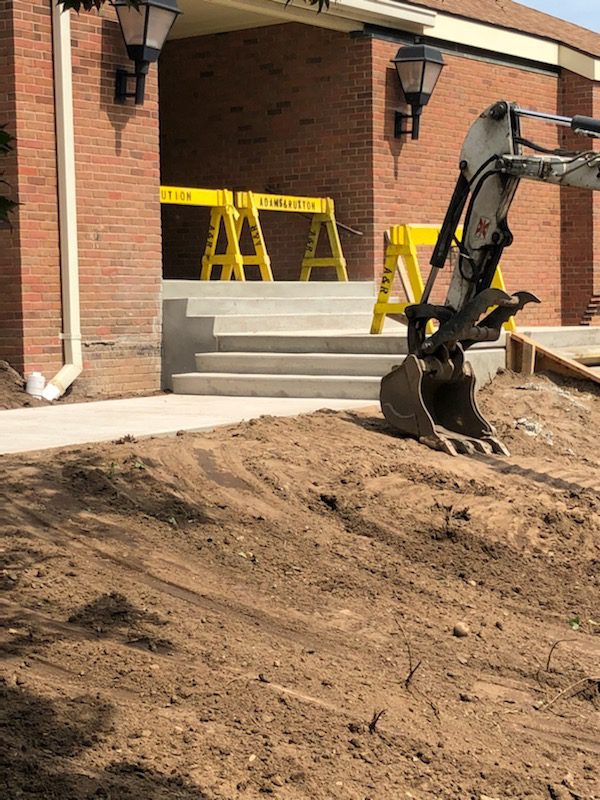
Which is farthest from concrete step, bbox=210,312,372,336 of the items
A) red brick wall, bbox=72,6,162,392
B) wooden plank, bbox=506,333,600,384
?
wooden plank, bbox=506,333,600,384

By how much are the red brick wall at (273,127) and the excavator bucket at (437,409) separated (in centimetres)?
571

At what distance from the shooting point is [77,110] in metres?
12.2

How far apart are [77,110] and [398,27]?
209 inches

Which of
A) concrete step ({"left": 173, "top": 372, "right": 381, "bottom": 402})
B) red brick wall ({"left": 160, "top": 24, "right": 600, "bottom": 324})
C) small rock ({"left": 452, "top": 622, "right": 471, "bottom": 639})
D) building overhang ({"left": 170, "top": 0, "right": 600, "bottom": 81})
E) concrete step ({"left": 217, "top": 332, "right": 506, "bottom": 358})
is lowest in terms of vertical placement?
small rock ({"left": 452, "top": 622, "right": 471, "bottom": 639})

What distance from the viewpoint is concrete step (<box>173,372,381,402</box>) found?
11297 mm

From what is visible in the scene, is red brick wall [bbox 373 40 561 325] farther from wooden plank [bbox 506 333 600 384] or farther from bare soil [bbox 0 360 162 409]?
bare soil [bbox 0 360 162 409]

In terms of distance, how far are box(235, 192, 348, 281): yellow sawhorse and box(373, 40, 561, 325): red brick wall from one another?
567mm

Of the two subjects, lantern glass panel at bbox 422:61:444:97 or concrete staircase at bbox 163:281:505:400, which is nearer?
concrete staircase at bbox 163:281:505:400

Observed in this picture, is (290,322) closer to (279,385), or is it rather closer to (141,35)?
(279,385)

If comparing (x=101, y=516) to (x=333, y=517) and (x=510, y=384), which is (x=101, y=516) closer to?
(x=333, y=517)

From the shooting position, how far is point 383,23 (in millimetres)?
15781

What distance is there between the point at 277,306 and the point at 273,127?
3.51 metres

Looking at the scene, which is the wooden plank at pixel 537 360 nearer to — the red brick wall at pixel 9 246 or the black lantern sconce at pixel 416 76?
the black lantern sconce at pixel 416 76

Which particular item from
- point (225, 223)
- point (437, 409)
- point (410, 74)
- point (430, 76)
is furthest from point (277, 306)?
point (437, 409)
